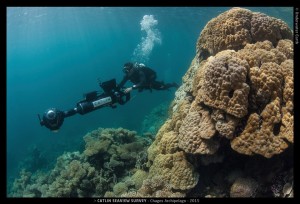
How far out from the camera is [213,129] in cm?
608

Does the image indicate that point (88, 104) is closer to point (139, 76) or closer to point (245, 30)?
point (139, 76)

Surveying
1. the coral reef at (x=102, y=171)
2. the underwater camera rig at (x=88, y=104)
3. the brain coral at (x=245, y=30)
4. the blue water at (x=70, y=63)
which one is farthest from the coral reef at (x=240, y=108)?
the blue water at (x=70, y=63)

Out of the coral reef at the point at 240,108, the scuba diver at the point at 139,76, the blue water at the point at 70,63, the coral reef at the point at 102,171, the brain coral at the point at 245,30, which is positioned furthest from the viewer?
the blue water at the point at 70,63

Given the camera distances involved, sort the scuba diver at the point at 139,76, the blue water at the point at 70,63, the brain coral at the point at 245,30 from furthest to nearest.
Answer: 1. the blue water at the point at 70,63
2. the scuba diver at the point at 139,76
3. the brain coral at the point at 245,30

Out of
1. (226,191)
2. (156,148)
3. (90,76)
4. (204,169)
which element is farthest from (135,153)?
(90,76)

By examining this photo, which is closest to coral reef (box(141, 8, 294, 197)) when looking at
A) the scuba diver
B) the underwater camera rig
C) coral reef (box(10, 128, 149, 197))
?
coral reef (box(10, 128, 149, 197))

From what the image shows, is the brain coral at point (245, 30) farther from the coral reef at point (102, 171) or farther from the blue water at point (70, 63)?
the blue water at point (70, 63)

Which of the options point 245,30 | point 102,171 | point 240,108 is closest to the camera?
point 240,108

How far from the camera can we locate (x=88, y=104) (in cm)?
941

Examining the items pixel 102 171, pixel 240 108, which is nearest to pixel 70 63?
pixel 102 171

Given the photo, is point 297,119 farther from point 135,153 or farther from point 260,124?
point 135,153

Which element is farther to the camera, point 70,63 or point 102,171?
point 70,63

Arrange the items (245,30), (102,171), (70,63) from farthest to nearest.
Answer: (70,63), (102,171), (245,30)

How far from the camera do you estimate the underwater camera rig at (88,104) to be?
29.9 ft
